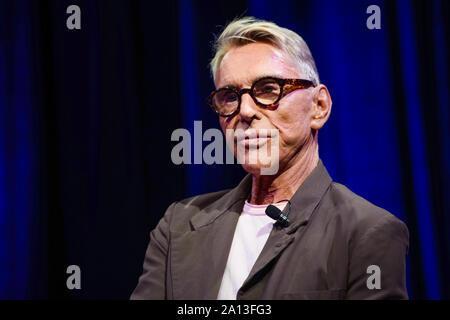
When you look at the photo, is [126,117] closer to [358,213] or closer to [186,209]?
[186,209]

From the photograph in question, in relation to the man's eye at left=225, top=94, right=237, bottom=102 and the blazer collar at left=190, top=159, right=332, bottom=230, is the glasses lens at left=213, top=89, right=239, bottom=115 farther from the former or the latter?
the blazer collar at left=190, top=159, right=332, bottom=230

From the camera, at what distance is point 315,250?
127 centimetres

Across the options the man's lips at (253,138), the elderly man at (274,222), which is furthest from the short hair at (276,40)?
the man's lips at (253,138)

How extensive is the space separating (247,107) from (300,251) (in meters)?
0.47

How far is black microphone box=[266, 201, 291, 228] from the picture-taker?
1344 mm

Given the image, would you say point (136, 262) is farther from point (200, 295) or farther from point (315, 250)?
point (315, 250)

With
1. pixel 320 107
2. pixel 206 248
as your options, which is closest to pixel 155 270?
pixel 206 248

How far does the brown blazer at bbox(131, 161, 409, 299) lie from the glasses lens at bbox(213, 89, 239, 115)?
30 cm

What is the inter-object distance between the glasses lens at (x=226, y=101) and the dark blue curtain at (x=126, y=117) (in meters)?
0.46

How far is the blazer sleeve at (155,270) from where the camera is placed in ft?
4.75

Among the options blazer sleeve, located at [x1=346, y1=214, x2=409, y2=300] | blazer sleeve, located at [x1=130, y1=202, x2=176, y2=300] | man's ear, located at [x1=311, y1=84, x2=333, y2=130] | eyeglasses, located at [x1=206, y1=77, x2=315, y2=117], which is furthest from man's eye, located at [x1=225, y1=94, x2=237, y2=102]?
blazer sleeve, located at [x1=346, y1=214, x2=409, y2=300]

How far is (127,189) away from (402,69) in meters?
1.22

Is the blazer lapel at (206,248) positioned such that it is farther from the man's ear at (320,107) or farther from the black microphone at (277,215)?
the man's ear at (320,107)

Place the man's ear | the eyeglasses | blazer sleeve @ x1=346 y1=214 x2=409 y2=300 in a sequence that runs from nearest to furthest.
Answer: blazer sleeve @ x1=346 y1=214 x2=409 y2=300 < the eyeglasses < the man's ear
